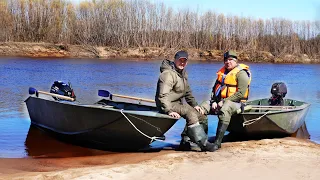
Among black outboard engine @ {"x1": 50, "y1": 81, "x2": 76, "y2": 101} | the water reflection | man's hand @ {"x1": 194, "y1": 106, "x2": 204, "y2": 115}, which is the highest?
black outboard engine @ {"x1": 50, "y1": 81, "x2": 76, "y2": 101}

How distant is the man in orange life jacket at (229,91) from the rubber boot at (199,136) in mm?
263

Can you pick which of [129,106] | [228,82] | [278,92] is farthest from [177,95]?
[278,92]

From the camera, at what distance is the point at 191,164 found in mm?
6730

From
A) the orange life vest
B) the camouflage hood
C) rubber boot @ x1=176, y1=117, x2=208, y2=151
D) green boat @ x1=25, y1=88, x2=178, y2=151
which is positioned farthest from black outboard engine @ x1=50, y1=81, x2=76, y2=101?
the orange life vest

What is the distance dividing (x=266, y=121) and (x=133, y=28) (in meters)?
51.4

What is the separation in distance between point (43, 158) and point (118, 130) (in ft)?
4.73

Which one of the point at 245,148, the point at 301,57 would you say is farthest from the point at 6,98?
the point at 301,57

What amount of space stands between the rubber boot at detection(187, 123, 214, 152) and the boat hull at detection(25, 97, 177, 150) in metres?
0.34

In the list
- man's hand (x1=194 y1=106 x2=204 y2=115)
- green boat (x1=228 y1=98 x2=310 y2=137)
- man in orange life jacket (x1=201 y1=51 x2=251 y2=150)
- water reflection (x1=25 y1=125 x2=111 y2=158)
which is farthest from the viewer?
green boat (x1=228 y1=98 x2=310 y2=137)

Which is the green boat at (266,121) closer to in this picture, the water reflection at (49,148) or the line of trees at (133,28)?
the water reflection at (49,148)

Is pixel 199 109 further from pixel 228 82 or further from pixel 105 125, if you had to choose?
pixel 105 125

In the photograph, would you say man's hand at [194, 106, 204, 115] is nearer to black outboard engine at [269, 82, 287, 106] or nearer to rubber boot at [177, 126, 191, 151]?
rubber boot at [177, 126, 191, 151]

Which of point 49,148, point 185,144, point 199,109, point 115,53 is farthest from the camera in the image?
point 115,53

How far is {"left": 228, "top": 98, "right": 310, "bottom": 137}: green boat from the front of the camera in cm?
864
